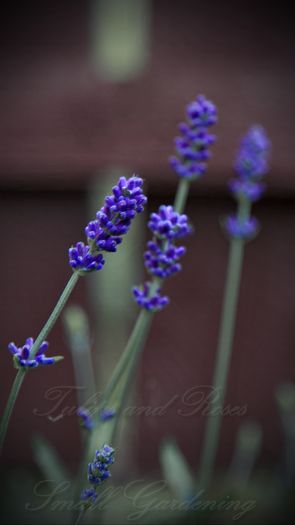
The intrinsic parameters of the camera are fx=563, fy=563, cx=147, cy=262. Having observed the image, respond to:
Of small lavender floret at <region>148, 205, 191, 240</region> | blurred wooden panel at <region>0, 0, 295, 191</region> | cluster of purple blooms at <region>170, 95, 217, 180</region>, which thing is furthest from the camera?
blurred wooden panel at <region>0, 0, 295, 191</region>

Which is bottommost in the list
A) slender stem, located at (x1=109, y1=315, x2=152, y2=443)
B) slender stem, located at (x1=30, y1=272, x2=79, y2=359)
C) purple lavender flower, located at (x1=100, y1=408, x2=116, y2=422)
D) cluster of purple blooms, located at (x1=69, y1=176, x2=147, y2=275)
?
purple lavender flower, located at (x1=100, y1=408, x2=116, y2=422)

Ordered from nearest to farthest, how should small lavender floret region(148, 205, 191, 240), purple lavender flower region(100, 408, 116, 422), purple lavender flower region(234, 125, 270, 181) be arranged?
small lavender floret region(148, 205, 191, 240) → purple lavender flower region(100, 408, 116, 422) → purple lavender flower region(234, 125, 270, 181)

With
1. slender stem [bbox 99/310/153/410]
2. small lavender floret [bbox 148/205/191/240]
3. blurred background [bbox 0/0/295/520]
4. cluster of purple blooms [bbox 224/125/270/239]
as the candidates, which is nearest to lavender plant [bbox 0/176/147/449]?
small lavender floret [bbox 148/205/191/240]

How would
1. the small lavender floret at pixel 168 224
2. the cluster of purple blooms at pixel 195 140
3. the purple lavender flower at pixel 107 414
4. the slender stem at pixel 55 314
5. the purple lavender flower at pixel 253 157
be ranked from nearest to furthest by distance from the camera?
the slender stem at pixel 55 314, the small lavender floret at pixel 168 224, the purple lavender flower at pixel 107 414, the cluster of purple blooms at pixel 195 140, the purple lavender flower at pixel 253 157

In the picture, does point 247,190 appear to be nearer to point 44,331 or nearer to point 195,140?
point 195,140

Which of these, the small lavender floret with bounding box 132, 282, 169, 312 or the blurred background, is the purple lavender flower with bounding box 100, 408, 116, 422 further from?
the blurred background

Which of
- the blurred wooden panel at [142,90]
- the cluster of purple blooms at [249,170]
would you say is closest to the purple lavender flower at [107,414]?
the cluster of purple blooms at [249,170]

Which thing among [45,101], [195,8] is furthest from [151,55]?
[45,101]

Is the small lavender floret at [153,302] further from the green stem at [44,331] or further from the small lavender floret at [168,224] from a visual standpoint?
the green stem at [44,331]
